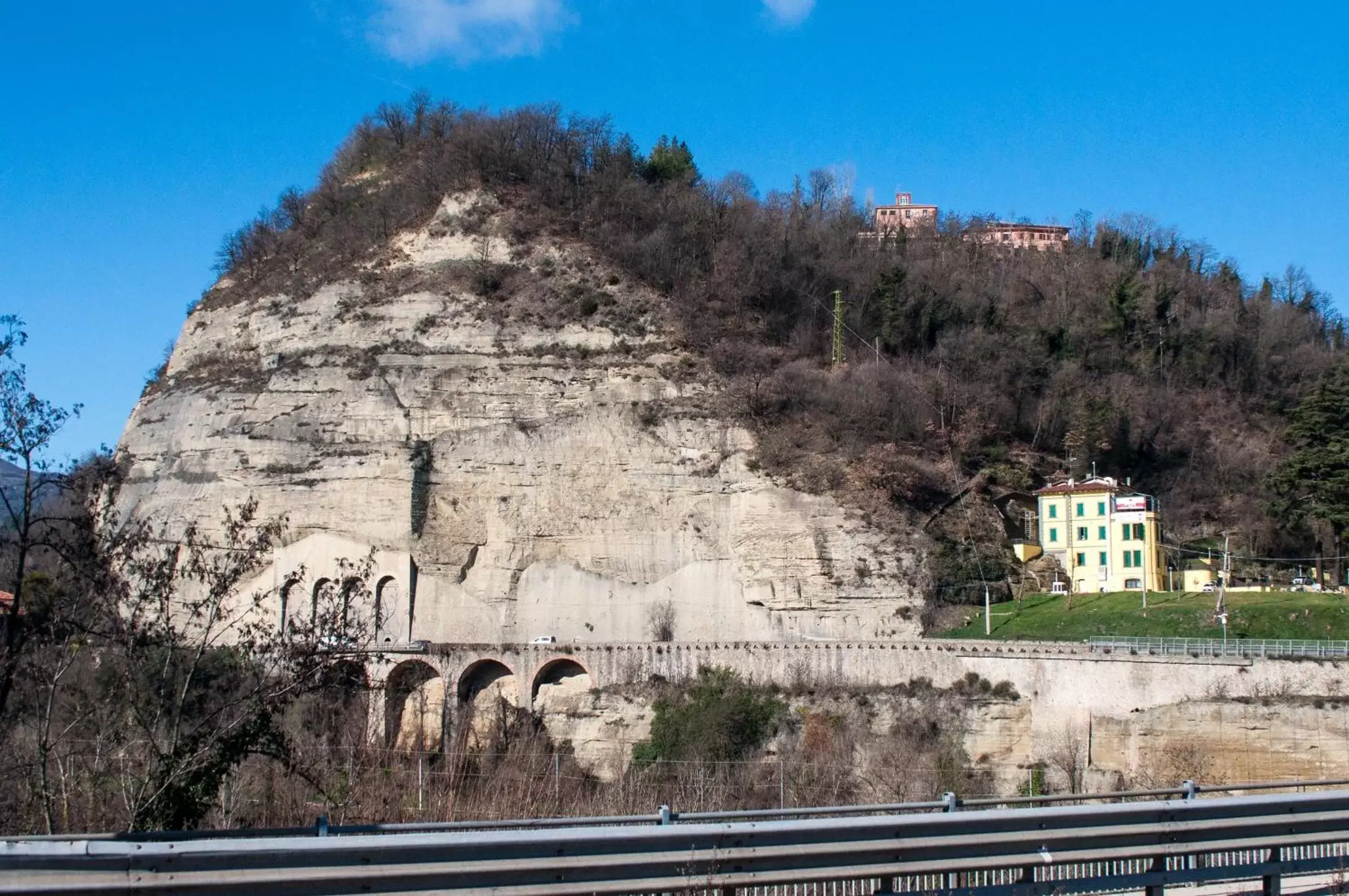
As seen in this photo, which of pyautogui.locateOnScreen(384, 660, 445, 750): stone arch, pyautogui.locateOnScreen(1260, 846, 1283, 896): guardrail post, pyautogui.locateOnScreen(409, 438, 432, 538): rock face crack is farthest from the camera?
pyautogui.locateOnScreen(409, 438, 432, 538): rock face crack

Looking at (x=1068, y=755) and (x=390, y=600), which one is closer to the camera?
(x=1068, y=755)

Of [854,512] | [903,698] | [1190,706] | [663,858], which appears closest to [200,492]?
[854,512]

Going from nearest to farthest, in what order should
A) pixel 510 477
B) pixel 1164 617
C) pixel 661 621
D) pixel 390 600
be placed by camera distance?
1. pixel 1164 617
2. pixel 661 621
3. pixel 390 600
4. pixel 510 477

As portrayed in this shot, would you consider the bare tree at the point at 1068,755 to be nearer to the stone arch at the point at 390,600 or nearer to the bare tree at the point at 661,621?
the bare tree at the point at 661,621

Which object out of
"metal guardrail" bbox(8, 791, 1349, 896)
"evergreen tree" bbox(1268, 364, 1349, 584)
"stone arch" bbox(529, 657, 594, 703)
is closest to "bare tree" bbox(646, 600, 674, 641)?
"stone arch" bbox(529, 657, 594, 703)

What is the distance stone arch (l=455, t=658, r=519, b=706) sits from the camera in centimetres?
4581

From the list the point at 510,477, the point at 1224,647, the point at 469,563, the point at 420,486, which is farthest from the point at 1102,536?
the point at 420,486

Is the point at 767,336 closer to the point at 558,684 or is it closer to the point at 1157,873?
the point at 558,684

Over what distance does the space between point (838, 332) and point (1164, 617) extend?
73.0 feet

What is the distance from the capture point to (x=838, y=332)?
58219 mm

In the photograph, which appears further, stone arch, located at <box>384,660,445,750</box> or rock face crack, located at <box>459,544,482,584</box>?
rock face crack, located at <box>459,544,482,584</box>

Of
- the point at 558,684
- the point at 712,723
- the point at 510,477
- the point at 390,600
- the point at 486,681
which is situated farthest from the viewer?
the point at 510,477

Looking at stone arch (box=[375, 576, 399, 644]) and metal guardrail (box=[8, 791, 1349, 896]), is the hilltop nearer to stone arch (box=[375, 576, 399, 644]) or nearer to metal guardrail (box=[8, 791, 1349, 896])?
stone arch (box=[375, 576, 399, 644])

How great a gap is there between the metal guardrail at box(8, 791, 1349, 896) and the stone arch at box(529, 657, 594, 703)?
36384 mm
